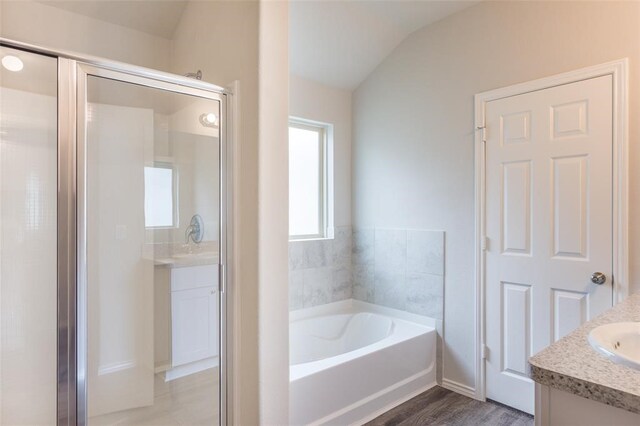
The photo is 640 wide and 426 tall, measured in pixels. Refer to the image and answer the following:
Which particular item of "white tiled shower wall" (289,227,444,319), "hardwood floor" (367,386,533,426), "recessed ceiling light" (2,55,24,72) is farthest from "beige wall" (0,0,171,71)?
"hardwood floor" (367,386,533,426)

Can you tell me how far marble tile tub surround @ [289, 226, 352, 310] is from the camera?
2.93 m

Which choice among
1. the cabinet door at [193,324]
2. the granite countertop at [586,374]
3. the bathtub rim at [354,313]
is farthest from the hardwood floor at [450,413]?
the granite countertop at [586,374]

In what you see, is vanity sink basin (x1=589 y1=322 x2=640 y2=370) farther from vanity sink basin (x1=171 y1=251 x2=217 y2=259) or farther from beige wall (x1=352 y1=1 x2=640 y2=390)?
vanity sink basin (x1=171 y1=251 x2=217 y2=259)

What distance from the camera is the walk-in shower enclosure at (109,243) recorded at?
1.48 metres

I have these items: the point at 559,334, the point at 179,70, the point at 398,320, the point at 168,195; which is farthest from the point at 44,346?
the point at 559,334

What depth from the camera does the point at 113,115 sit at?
175 cm

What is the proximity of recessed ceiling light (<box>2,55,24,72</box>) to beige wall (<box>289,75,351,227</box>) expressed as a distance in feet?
5.85

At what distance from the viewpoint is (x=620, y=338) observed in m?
1.05

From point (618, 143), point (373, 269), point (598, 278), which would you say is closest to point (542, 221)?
point (598, 278)

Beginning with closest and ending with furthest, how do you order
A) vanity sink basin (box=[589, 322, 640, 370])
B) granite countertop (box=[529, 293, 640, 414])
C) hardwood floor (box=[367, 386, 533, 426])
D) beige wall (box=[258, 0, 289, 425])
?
granite countertop (box=[529, 293, 640, 414]) < vanity sink basin (box=[589, 322, 640, 370]) < beige wall (box=[258, 0, 289, 425]) < hardwood floor (box=[367, 386, 533, 426])

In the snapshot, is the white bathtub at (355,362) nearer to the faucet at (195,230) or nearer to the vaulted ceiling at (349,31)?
the faucet at (195,230)

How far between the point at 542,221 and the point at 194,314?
2.08 m

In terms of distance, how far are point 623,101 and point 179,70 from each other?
2.59m

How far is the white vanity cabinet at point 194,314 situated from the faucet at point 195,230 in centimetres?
15
